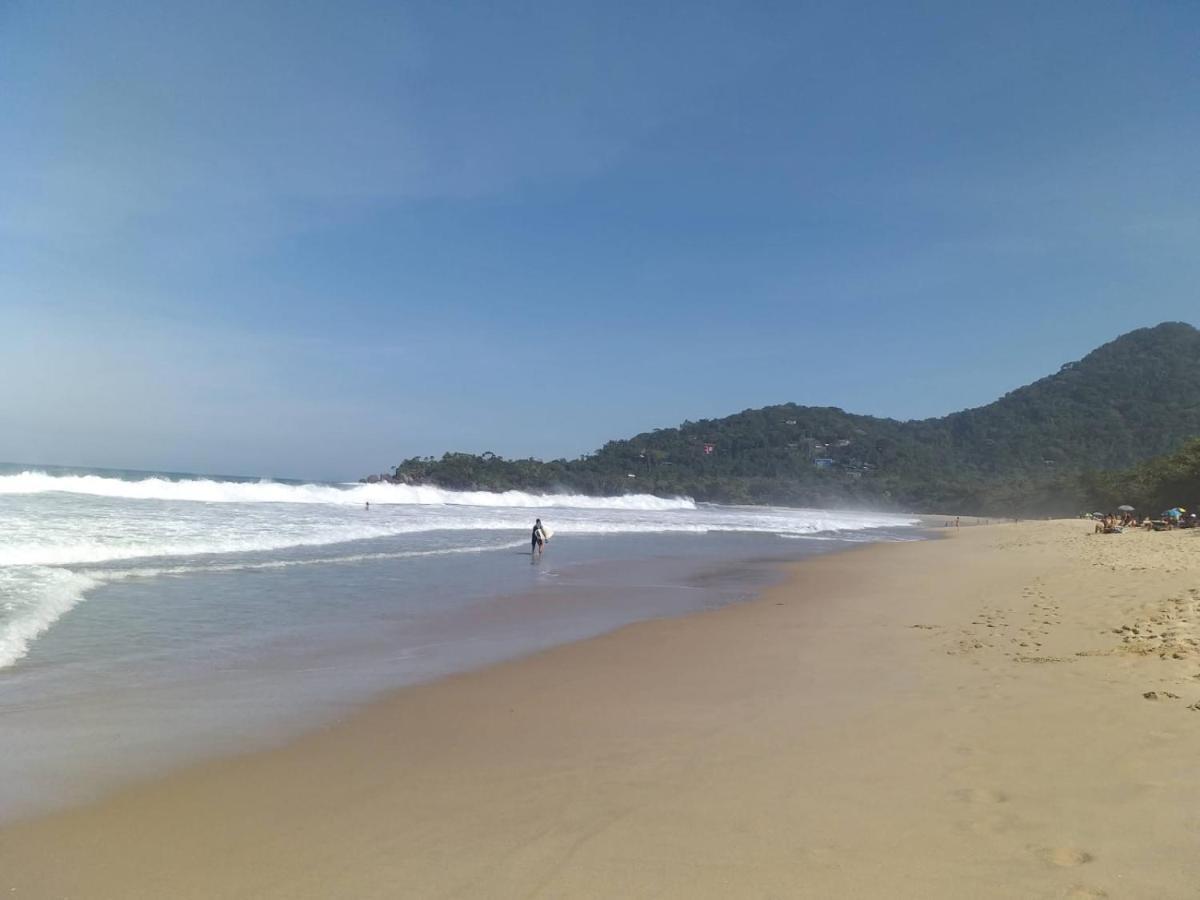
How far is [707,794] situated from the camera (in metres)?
4.18

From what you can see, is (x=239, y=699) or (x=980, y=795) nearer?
(x=980, y=795)

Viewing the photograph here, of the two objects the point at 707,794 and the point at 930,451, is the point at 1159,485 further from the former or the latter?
the point at 930,451

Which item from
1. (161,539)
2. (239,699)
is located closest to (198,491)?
(161,539)

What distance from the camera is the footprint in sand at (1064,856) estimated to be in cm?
326

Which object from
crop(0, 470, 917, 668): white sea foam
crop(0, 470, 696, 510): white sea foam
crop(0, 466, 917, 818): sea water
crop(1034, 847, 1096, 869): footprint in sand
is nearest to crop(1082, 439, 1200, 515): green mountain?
crop(0, 470, 917, 668): white sea foam

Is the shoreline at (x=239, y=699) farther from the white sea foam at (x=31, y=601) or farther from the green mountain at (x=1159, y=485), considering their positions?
the green mountain at (x=1159, y=485)

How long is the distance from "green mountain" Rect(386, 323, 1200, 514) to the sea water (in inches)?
2418

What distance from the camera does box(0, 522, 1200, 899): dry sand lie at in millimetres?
3258

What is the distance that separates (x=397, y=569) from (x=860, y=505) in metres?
93.5

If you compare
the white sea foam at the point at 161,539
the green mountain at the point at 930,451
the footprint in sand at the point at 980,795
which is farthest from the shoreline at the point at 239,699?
the green mountain at the point at 930,451

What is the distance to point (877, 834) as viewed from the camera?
11.8ft

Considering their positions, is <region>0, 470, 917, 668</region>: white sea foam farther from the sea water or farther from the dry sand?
the dry sand

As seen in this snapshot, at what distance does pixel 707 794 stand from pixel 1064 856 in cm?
175

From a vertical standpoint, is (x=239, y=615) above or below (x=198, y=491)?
below
